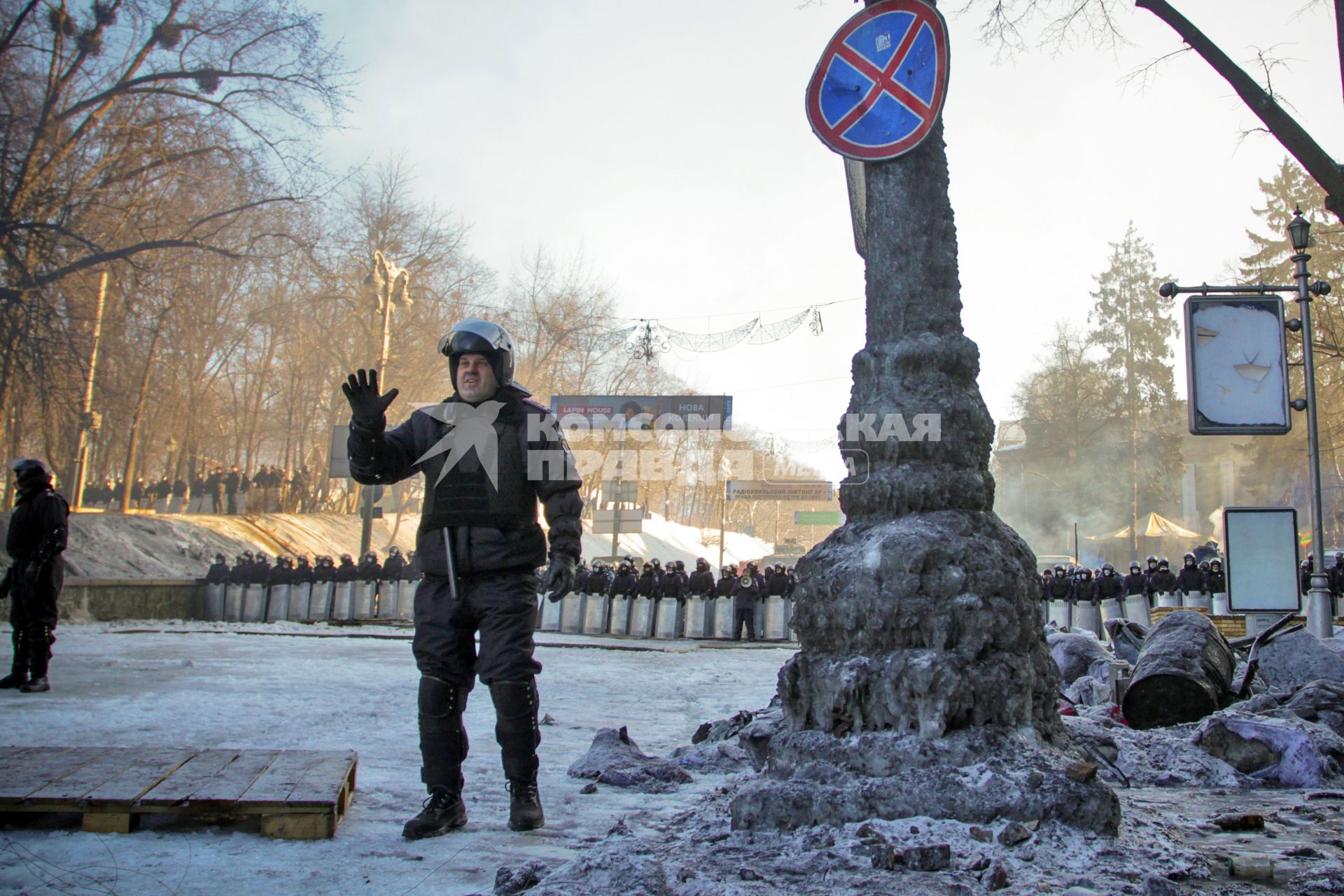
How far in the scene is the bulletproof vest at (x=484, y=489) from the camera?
3611 millimetres

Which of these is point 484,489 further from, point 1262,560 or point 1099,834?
point 1262,560

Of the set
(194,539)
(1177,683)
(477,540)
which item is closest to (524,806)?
(477,540)

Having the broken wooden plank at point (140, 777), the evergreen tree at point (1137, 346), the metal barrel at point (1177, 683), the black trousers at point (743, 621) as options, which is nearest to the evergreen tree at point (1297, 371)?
the evergreen tree at point (1137, 346)

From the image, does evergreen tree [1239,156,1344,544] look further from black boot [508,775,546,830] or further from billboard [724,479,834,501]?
black boot [508,775,546,830]

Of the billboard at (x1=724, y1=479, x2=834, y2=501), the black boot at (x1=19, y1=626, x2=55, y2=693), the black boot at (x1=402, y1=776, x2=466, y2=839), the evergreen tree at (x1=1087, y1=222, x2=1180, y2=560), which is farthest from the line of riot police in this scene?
the evergreen tree at (x1=1087, y1=222, x2=1180, y2=560)

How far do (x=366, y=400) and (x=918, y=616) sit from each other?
2074 millimetres

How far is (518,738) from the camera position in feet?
11.6

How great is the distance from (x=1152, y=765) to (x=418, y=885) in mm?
3497

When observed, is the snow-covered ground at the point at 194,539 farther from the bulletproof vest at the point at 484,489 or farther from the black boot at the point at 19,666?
the bulletproof vest at the point at 484,489

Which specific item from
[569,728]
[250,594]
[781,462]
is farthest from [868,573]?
[781,462]

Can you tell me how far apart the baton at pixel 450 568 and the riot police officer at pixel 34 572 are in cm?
496

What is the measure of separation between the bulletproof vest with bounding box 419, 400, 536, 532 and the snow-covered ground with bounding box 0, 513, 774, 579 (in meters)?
16.4

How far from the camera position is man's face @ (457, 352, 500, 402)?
150 inches

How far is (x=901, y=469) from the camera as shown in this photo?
371 cm
